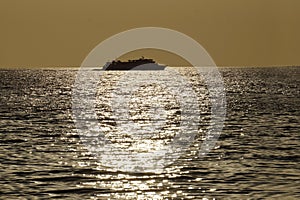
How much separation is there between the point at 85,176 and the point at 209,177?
8250 millimetres

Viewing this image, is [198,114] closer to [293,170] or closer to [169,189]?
[293,170]

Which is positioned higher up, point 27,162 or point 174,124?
point 174,124

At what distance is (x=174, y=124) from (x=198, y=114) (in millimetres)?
18003

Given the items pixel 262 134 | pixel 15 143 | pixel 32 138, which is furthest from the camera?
pixel 262 134

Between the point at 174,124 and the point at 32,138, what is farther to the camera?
the point at 174,124

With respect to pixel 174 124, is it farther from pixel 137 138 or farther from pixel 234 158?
pixel 234 158

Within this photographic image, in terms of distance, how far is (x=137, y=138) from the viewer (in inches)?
2694

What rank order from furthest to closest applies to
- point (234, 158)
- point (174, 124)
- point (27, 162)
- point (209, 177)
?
point (174, 124)
point (234, 158)
point (27, 162)
point (209, 177)

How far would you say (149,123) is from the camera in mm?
89000

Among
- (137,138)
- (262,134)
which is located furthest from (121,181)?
(262,134)

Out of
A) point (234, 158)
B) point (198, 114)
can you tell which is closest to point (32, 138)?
point (234, 158)

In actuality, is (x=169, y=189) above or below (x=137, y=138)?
below

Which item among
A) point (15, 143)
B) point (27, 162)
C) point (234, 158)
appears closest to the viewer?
point (27, 162)

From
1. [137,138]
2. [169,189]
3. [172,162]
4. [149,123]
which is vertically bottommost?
[169,189]
